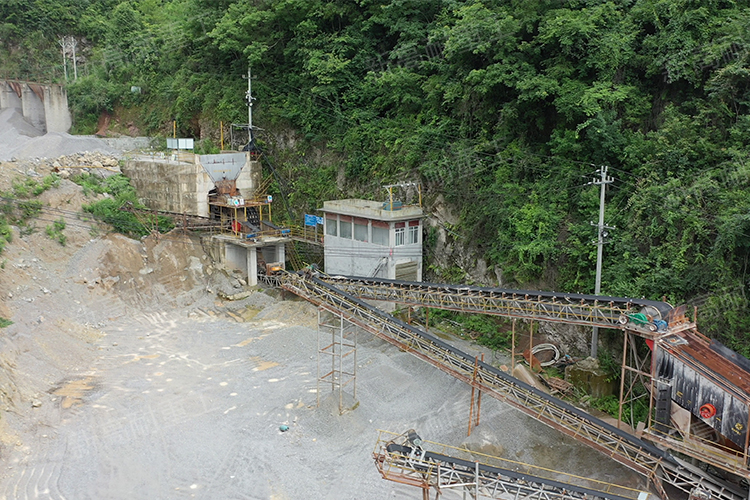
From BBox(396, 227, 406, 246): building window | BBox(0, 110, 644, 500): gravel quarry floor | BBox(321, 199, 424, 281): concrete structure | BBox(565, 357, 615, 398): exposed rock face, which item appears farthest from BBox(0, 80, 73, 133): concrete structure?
BBox(565, 357, 615, 398): exposed rock face

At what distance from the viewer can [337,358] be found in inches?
965

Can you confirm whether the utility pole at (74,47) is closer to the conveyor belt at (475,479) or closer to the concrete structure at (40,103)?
the concrete structure at (40,103)

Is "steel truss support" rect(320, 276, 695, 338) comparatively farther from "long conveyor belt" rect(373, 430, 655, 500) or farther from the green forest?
"long conveyor belt" rect(373, 430, 655, 500)

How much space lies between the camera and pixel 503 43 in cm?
2555

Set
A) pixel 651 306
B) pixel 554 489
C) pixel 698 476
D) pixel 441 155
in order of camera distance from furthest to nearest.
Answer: pixel 441 155 < pixel 651 306 < pixel 698 476 < pixel 554 489

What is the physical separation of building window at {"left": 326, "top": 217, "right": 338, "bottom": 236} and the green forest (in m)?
2.90

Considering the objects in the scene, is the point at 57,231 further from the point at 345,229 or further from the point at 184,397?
the point at 345,229

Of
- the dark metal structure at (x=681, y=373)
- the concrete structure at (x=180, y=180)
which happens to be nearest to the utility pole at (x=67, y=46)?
the concrete structure at (x=180, y=180)

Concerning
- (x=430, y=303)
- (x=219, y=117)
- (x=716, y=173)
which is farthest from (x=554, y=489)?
(x=219, y=117)

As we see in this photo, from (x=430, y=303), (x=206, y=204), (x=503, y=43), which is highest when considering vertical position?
(x=503, y=43)

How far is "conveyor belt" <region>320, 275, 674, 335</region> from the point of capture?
58.3 feet

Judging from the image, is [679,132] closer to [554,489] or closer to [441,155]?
[441,155]

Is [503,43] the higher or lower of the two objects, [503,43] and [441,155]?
the higher

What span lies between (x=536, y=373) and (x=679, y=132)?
397 inches
